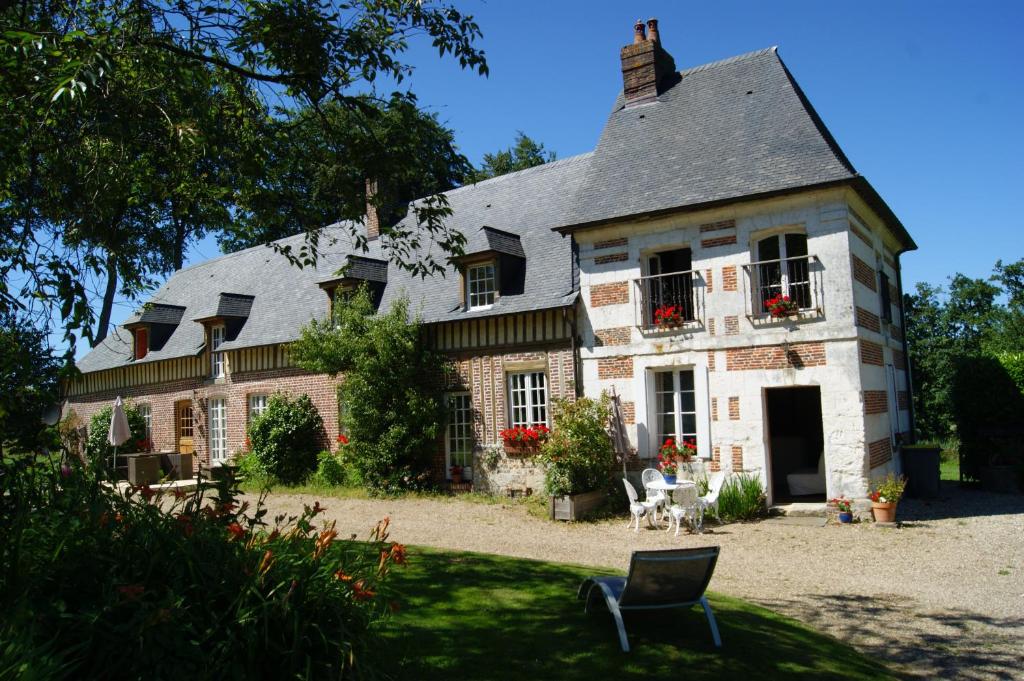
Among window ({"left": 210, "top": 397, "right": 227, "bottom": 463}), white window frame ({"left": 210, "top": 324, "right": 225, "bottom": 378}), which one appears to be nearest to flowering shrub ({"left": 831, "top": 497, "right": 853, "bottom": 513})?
window ({"left": 210, "top": 397, "right": 227, "bottom": 463})

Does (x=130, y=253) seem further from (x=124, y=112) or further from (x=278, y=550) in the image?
(x=278, y=550)

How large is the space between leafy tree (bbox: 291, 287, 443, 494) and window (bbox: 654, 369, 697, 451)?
4.45 metres

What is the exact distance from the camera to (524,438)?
13.5 metres

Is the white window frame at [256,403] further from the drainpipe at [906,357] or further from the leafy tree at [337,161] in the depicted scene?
the drainpipe at [906,357]

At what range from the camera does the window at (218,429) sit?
64.2 ft

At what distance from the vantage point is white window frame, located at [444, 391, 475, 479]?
14617mm

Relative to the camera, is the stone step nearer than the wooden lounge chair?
No

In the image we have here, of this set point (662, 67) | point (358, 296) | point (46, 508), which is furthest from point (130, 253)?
point (662, 67)

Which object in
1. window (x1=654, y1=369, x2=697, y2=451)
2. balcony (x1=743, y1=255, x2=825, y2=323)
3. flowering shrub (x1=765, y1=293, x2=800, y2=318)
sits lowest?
window (x1=654, y1=369, x2=697, y2=451)

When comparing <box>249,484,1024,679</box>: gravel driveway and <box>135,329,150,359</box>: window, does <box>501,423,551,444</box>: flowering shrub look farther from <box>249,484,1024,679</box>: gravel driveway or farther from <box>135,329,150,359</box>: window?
<box>135,329,150,359</box>: window

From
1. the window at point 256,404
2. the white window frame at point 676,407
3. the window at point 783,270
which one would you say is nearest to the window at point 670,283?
the white window frame at point 676,407

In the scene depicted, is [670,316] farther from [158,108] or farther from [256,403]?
[256,403]

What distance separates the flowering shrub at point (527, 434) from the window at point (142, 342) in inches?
541

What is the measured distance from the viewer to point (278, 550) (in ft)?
13.4
